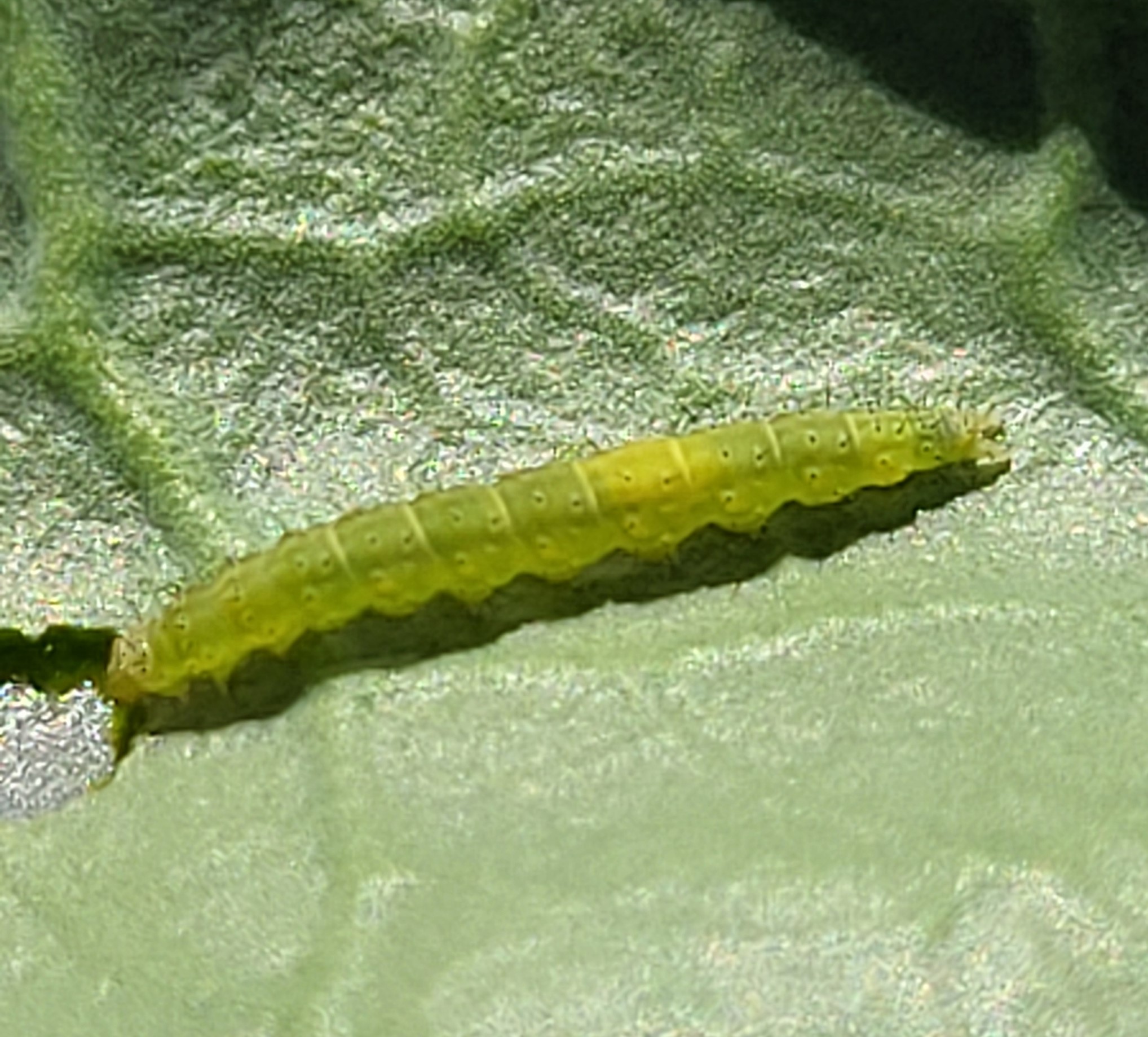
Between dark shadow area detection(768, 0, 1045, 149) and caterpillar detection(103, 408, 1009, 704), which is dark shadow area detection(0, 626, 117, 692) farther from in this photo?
dark shadow area detection(768, 0, 1045, 149)

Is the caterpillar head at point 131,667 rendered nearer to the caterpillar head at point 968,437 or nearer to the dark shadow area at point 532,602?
the dark shadow area at point 532,602

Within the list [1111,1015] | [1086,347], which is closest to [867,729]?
[1111,1015]

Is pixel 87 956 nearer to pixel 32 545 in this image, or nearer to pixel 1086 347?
pixel 32 545

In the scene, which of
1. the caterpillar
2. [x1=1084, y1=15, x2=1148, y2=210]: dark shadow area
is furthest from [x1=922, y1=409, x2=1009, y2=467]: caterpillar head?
[x1=1084, y1=15, x2=1148, y2=210]: dark shadow area

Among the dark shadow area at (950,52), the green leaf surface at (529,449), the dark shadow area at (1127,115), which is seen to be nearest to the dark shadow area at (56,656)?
the green leaf surface at (529,449)

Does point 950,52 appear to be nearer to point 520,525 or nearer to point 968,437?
point 968,437
